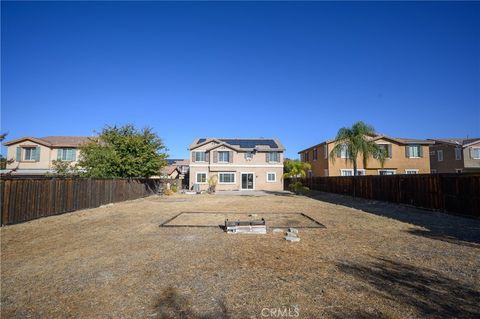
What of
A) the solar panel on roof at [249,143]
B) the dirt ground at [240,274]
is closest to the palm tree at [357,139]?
the solar panel on roof at [249,143]

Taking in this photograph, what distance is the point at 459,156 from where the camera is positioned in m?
36.7

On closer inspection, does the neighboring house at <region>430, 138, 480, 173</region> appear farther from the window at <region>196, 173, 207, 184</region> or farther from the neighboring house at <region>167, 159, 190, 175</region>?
the neighboring house at <region>167, 159, 190, 175</region>

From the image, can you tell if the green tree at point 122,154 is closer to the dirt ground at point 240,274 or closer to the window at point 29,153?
the dirt ground at point 240,274

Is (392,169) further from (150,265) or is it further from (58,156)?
(58,156)

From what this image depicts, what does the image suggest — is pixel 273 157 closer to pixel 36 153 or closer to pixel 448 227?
pixel 448 227

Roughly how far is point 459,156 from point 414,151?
826 centimetres

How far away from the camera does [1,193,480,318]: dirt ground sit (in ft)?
12.2

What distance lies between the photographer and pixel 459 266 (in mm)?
5352

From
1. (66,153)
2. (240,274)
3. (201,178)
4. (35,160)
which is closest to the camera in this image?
(240,274)

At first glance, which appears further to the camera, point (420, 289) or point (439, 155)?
point (439, 155)

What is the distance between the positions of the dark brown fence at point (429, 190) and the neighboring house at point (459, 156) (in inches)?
972

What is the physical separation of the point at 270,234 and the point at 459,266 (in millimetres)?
4633

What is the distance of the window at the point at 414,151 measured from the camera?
34125 millimetres

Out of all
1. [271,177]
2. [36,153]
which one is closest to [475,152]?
[271,177]
